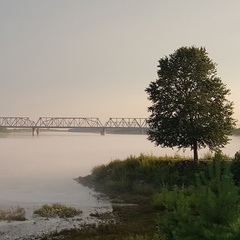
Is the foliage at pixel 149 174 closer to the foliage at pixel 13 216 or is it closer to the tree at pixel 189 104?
the tree at pixel 189 104

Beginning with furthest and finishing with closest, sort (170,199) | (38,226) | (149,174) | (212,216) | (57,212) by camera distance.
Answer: (149,174)
(57,212)
(38,226)
(170,199)
(212,216)

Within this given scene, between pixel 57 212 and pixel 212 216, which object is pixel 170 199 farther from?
pixel 212 216

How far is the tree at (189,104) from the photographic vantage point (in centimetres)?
2805

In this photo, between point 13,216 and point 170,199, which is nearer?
point 170,199

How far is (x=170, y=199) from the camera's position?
1523 cm

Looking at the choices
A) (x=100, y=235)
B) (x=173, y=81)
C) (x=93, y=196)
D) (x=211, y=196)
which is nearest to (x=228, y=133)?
(x=173, y=81)

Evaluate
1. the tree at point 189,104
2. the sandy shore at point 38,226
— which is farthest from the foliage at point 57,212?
the tree at point 189,104

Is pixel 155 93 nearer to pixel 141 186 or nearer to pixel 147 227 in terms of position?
pixel 141 186

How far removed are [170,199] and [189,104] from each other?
13807 mm

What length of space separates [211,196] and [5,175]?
125ft

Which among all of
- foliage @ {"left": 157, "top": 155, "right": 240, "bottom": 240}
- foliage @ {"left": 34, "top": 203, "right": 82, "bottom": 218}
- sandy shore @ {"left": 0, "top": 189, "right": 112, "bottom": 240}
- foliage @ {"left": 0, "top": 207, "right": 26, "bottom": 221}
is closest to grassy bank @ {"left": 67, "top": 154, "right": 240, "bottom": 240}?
foliage @ {"left": 157, "top": 155, "right": 240, "bottom": 240}

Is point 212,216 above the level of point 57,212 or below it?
above

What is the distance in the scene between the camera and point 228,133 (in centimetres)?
2897

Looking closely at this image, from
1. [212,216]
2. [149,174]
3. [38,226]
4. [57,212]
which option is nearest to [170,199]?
[38,226]
